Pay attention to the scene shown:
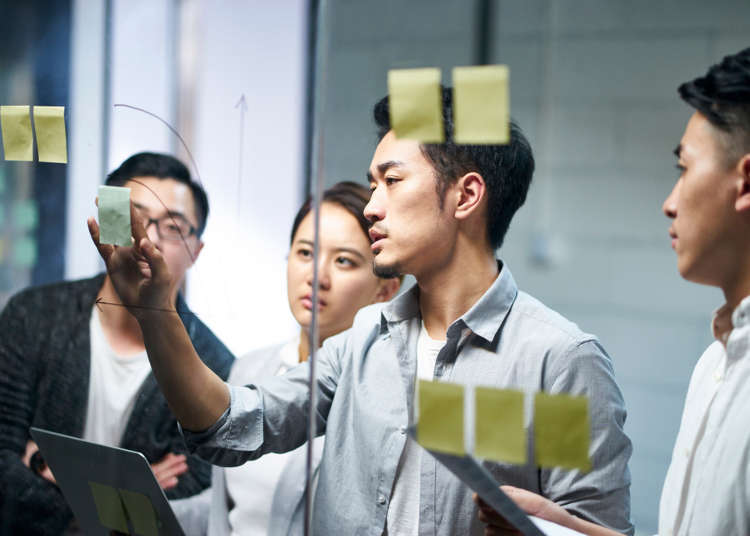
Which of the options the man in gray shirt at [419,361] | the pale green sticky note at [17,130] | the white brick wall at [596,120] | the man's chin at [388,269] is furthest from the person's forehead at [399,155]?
the white brick wall at [596,120]

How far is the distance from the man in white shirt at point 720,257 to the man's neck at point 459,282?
9.9 inches

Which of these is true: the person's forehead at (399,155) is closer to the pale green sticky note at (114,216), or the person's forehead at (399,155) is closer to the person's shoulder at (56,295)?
the pale green sticky note at (114,216)

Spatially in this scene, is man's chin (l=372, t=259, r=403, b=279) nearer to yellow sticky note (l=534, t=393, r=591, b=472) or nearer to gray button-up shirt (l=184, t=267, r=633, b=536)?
gray button-up shirt (l=184, t=267, r=633, b=536)

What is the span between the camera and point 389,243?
2.99 feet

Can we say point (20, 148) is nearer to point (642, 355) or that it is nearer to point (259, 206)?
point (259, 206)

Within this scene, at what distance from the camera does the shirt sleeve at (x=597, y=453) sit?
0.83 metres

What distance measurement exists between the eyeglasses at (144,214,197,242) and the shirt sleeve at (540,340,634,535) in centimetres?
55

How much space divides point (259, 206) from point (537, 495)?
586 mm

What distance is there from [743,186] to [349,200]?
0.59m

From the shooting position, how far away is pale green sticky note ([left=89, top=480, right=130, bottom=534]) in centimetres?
102

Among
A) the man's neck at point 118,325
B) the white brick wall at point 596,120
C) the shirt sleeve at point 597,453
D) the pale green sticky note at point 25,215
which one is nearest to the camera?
the shirt sleeve at point 597,453

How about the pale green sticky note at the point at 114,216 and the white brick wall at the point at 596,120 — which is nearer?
the pale green sticky note at the point at 114,216

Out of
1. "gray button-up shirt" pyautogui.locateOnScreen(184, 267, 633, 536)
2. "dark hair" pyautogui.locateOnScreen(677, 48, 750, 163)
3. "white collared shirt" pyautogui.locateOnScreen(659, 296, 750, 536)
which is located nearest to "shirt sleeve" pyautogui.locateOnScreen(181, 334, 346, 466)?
"gray button-up shirt" pyautogui.locateOnScreen(184, 267, 633, 536)

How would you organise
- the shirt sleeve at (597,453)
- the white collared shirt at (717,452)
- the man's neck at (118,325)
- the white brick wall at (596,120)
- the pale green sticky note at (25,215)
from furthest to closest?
1. the white brick wall at (596,120)
2. the pale green sticky note at (25,215)
3. the man's neck at (118,325)
4. the shirt sleeve at (597,453)
5. the white collared shirt at (717,452)
